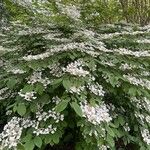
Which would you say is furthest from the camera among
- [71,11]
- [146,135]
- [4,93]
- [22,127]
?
[71,11]

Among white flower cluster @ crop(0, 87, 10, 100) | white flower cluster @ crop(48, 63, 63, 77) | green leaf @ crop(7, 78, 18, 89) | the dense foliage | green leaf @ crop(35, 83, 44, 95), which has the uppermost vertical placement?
white flower cluster @ crop(48, 63, 63, 77)

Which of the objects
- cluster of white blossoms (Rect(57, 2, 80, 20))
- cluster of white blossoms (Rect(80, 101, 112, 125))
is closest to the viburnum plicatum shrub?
cluster of white blossoms (Rect(80, 101, 112, 125))

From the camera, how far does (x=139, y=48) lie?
446 cm

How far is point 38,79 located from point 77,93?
479 mm

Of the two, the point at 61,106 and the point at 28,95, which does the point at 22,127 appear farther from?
the point at 61,106

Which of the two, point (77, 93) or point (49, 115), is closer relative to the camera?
point (77, 93)

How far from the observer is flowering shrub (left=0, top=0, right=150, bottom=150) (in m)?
3.42

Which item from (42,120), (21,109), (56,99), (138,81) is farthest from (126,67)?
(21,109)

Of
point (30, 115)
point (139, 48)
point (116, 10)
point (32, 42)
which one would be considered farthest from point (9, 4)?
point (30, 115)

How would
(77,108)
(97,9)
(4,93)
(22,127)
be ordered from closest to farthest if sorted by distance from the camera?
(77,108), (22,127), (4,93), (97,9)

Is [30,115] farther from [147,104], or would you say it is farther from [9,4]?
[9,4]

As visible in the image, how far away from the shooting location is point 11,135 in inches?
137

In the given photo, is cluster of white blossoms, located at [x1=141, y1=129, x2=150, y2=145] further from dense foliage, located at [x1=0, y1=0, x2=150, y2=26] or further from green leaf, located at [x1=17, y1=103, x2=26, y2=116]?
dense foliage, located at [x1=0, y1=0, x2=150, y2=26]

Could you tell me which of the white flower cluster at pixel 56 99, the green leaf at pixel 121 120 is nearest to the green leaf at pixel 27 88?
the white flower cluster at pixel 56 99
